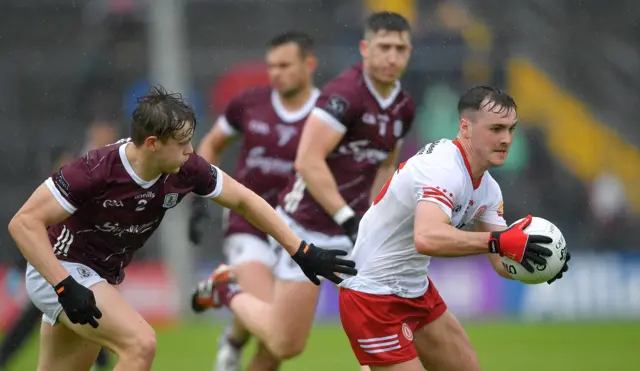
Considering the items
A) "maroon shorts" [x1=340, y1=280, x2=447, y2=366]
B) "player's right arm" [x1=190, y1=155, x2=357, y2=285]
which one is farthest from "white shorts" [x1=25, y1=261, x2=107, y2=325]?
"maroon shorts" [x1=340, y1=280, x2=447, y2=366]

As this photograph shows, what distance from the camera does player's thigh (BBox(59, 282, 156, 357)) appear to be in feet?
18.5

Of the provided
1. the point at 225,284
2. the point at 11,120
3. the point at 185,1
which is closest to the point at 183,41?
the point at 185,1

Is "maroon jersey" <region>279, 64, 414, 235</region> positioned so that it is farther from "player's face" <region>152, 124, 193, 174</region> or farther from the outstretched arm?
"player's face" <region>152, 124, 193, 174</region>

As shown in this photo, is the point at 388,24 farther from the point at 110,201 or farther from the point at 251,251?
the point at 110,201

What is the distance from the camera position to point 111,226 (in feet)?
19.3

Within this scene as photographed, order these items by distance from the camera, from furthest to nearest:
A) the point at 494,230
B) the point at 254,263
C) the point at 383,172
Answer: the point at 254,263, the point at 383,172, the point at 494,230

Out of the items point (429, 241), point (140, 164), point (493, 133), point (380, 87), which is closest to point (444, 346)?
point (429, 241)

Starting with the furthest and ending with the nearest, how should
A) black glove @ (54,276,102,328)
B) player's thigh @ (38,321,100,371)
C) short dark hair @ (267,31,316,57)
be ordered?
short dark hair @ (267,31,316,57) → player's thigh @ (38,321,100,371) → black glove @ (54,276,102,328)

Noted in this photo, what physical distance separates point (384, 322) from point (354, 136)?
210 cm

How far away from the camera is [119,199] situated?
18.9 feet

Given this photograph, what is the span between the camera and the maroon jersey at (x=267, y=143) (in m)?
8.77

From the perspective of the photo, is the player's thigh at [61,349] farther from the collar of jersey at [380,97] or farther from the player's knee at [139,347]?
the collar of jersey at [380,97]

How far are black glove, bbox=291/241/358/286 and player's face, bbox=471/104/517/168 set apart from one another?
3.07 feet

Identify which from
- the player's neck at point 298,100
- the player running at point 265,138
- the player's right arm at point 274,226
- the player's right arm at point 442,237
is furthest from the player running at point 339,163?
the player's right arm at point 442,237
